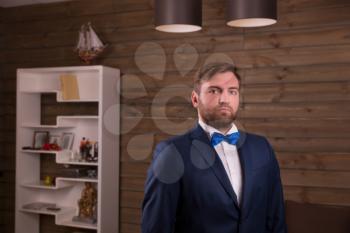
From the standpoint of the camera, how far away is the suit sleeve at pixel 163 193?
1737 millimetres

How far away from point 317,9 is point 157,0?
159cm

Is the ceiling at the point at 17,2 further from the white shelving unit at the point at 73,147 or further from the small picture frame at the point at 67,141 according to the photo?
the small picture frame at the point at 67,141

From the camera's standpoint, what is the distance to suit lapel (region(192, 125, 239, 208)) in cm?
177

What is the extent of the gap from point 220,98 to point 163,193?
0.43 m

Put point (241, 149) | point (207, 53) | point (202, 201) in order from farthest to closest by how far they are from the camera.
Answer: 1. point (207, 53)
2. point (241, 149)
3. point (202, 201)

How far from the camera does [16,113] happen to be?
170 inches

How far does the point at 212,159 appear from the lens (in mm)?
1823

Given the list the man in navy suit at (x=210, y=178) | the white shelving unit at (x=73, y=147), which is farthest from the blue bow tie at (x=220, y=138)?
the white shelving unit at (x=73, y=147)

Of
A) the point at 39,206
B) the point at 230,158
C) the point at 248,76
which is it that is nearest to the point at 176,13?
the point at 230,158

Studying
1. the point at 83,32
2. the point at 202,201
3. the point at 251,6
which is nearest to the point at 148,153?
the point at 83,32

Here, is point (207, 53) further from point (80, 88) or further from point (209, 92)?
point (209, 92)

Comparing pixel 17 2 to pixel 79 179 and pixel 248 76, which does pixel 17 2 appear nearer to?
pixel 79 179

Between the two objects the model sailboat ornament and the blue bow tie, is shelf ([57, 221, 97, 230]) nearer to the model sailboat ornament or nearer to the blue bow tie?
the model sailboat ornament

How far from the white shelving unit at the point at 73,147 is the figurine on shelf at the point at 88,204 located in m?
0.08
